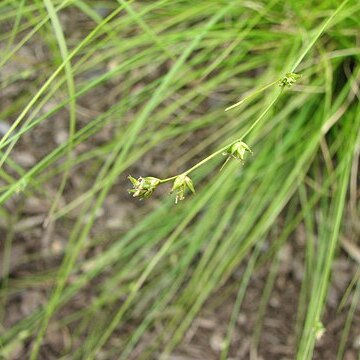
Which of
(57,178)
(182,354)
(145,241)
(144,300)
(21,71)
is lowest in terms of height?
(182,354)

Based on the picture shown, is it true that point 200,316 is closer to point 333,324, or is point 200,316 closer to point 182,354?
point 182,354

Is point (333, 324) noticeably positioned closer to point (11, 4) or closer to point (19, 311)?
point (19, 311)

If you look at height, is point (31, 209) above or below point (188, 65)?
below

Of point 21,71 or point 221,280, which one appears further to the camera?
point 21,71

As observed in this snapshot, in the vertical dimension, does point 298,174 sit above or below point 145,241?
above

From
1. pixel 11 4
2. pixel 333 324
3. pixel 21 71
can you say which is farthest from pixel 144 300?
pixel 11 4

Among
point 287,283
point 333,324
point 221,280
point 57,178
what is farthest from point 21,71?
point 333,324

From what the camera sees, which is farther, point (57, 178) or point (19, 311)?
point (57, 178)

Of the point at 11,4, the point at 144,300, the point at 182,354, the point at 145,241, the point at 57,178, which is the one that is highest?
the point at 11,4
